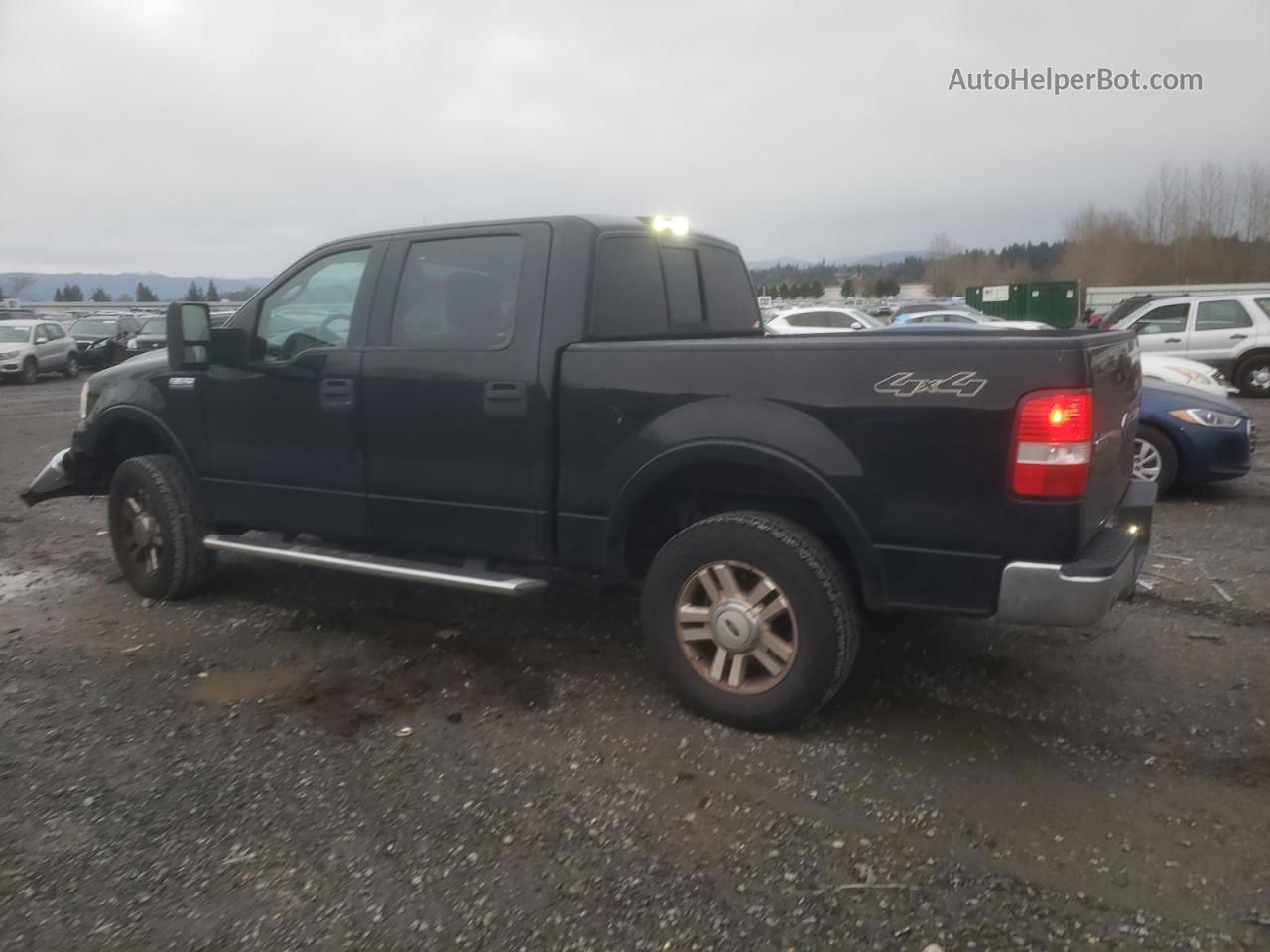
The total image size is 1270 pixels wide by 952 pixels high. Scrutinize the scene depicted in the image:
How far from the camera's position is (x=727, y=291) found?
5.31 metres

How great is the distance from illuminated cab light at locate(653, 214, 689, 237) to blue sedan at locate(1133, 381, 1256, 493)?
455 centimetres

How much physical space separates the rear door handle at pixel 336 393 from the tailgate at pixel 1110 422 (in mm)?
3106

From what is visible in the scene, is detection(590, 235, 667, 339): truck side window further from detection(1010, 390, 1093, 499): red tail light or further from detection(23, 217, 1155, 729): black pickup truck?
detection(1010, 390, 1093, 499): red tail light

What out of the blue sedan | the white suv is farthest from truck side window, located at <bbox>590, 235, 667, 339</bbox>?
the white suv

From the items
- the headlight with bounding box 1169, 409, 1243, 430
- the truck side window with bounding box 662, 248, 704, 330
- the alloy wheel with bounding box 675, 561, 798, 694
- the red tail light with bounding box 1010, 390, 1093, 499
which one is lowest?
the alloy wheel with bounding box 675, 561, 798, 694

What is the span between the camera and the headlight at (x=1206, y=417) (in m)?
7.60

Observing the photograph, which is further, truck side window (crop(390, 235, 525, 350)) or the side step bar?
truck side window (crop(390, 235, 525, 350))

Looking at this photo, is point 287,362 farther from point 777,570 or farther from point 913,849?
point 913,849

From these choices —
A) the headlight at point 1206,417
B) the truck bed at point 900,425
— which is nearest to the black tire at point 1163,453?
the headlight at point 1206,417

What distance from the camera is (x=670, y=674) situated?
3918 mm

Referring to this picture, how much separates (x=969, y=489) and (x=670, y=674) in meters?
1.35

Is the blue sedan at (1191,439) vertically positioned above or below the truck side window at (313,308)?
below

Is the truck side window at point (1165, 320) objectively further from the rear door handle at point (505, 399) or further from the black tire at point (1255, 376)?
the rear door handle at point (505, 399)

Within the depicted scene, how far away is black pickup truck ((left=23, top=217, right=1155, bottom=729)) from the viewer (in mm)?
3281
